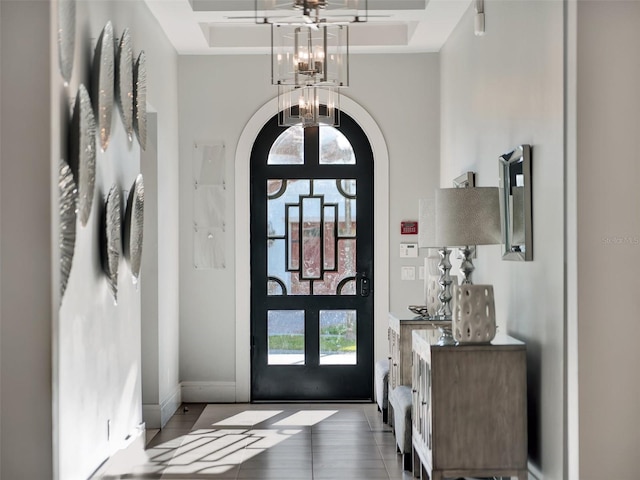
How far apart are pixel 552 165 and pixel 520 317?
982 mm

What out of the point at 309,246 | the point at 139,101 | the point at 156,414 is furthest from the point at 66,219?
the point at 309,246

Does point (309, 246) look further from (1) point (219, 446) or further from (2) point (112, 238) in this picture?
(2) point (112, 238)

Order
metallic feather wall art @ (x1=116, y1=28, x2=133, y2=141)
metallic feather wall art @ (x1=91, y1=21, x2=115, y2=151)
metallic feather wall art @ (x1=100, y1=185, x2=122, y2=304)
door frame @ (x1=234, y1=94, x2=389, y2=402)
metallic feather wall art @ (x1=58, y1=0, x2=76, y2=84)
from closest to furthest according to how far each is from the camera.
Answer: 1. metallic feather wall art @ (x1=58, y1=0, x2=76, y2=84)
2. metallic feather wall art @ (x1=91, y1=21, x2=115, y2=151)
3. metallic feather wall art @ (x1=100, y1=185, x2=122, y2=304)
4. metallic feather wall art @ (x1=116, y1=28, x2=133, y2=141)
5. door frame @ (x1=234, y1=94, x2=389, y2=402)

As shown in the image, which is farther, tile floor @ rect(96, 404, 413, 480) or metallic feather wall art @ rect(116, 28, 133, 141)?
tile floor @ rect(96, 404, 413, 480)

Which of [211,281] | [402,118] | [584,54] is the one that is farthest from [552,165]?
[211,281]

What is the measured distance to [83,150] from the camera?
3.78 meters

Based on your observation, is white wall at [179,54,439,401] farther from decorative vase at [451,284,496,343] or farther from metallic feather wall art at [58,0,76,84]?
metallic feather wall art at [58,0,76,84]

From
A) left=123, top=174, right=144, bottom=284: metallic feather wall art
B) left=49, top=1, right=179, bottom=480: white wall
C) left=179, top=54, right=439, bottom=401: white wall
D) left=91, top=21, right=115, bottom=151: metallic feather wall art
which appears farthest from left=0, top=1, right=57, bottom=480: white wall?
left=179, top=54, right=439, bottom=401: white wall

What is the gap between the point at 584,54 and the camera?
3449mm

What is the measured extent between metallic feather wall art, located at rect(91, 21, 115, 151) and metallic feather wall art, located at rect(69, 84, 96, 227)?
115mm

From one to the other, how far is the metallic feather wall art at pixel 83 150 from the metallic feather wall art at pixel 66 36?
0.16m

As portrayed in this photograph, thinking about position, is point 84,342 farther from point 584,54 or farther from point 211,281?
point 211,281

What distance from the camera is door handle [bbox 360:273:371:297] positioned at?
23.7 ft

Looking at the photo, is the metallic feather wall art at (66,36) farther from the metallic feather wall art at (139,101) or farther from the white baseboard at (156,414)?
the white baseboard at (156,414)
